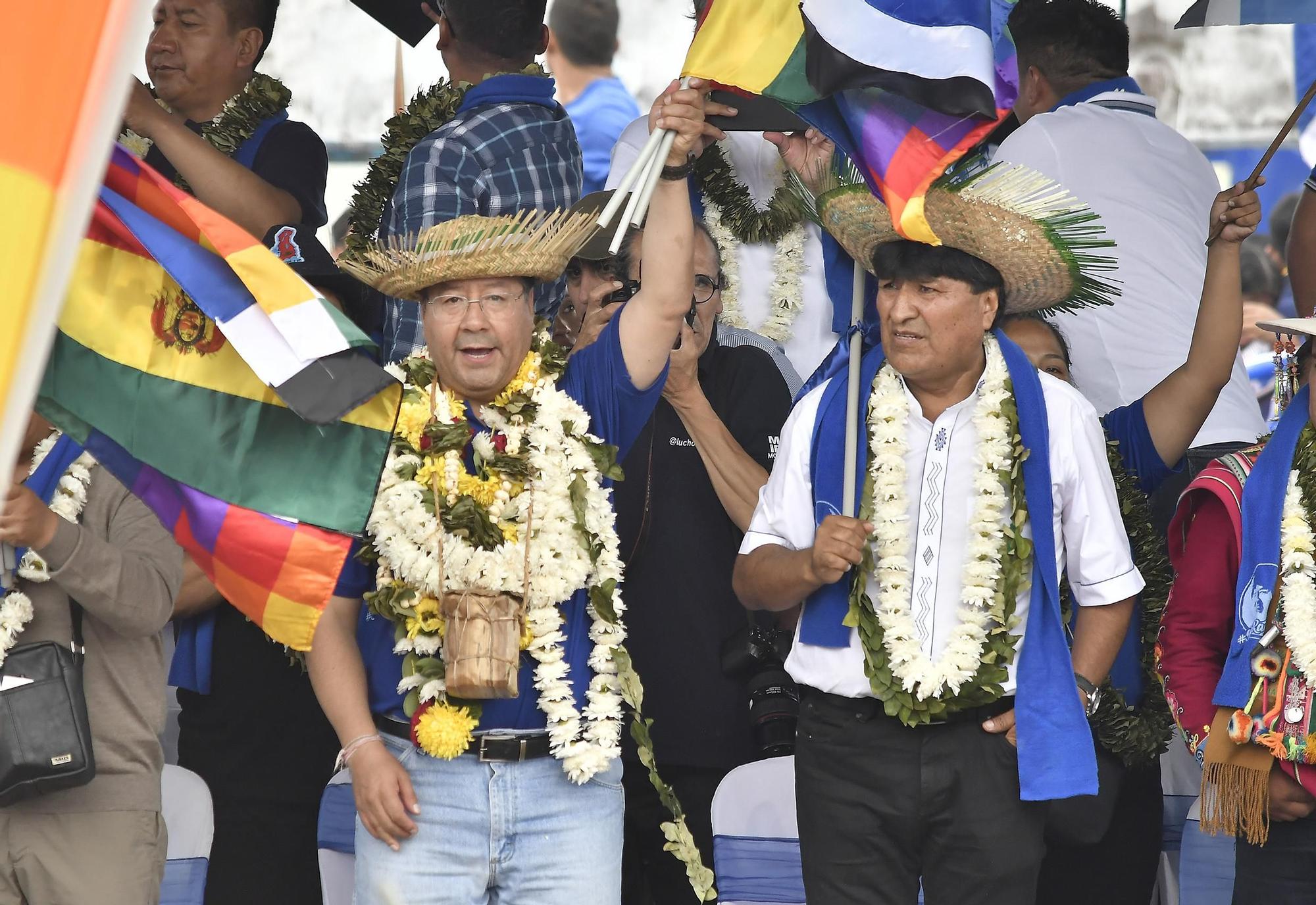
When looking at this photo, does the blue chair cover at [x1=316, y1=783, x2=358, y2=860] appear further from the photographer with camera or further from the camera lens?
the camera lens

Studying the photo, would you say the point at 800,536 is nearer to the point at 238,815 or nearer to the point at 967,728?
the point at 967,728

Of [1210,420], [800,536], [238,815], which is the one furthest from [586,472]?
[1210,420]

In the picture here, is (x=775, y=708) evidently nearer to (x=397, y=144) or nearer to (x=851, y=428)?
(x=851, y=428)

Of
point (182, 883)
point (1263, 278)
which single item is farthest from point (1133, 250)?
Result: point (1263, 278)

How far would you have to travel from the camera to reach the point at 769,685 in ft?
14.6

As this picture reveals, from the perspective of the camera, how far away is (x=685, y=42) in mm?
6875

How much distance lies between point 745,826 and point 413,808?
1.13 meters

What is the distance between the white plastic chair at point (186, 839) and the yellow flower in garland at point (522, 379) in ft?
4.78

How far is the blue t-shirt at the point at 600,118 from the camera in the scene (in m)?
6.61

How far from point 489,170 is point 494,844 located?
6.88 ft

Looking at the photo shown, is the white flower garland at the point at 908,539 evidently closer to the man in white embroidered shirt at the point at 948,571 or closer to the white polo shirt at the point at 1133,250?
the man in white embroidered shirt at the point at 948,571

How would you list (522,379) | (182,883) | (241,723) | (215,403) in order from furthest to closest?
(241,723), (182,883), (522,379), (215,403)

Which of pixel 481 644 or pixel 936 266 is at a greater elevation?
pixel 936 266

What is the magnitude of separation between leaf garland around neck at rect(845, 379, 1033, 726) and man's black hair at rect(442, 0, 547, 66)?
2.13 meters
